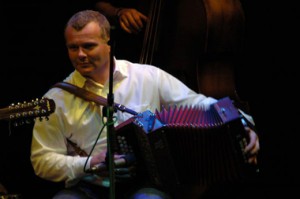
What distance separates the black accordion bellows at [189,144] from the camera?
9.27 feet

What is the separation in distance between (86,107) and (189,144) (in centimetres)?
75

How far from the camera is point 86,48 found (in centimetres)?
328

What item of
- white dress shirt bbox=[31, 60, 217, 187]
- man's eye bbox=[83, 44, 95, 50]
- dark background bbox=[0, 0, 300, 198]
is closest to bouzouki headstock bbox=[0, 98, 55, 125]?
white dress shirt bbox=[31, 60, 217, 187]

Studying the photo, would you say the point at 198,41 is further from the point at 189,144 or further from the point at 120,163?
the point at 120,163

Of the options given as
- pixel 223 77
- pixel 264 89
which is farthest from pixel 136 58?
pixel 264 89

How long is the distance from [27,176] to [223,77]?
5.16 feet

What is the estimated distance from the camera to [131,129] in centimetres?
289

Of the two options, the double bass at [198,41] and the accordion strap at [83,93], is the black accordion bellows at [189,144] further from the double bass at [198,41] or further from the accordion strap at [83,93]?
the double bass at [198,41]

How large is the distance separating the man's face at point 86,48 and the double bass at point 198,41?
0.52m

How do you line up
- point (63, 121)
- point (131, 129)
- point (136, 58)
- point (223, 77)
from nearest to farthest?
point (131, 129) < point (63, 121) < point (223, 77) < point (136, 58)

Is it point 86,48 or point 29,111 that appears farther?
point 86,48

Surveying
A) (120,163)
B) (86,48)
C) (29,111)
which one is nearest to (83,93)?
(86,48)

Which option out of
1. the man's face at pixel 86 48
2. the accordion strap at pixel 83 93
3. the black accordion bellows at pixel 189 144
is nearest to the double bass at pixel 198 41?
the man's face at pixel 86 48

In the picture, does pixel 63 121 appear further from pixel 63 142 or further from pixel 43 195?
pixel 43 195
